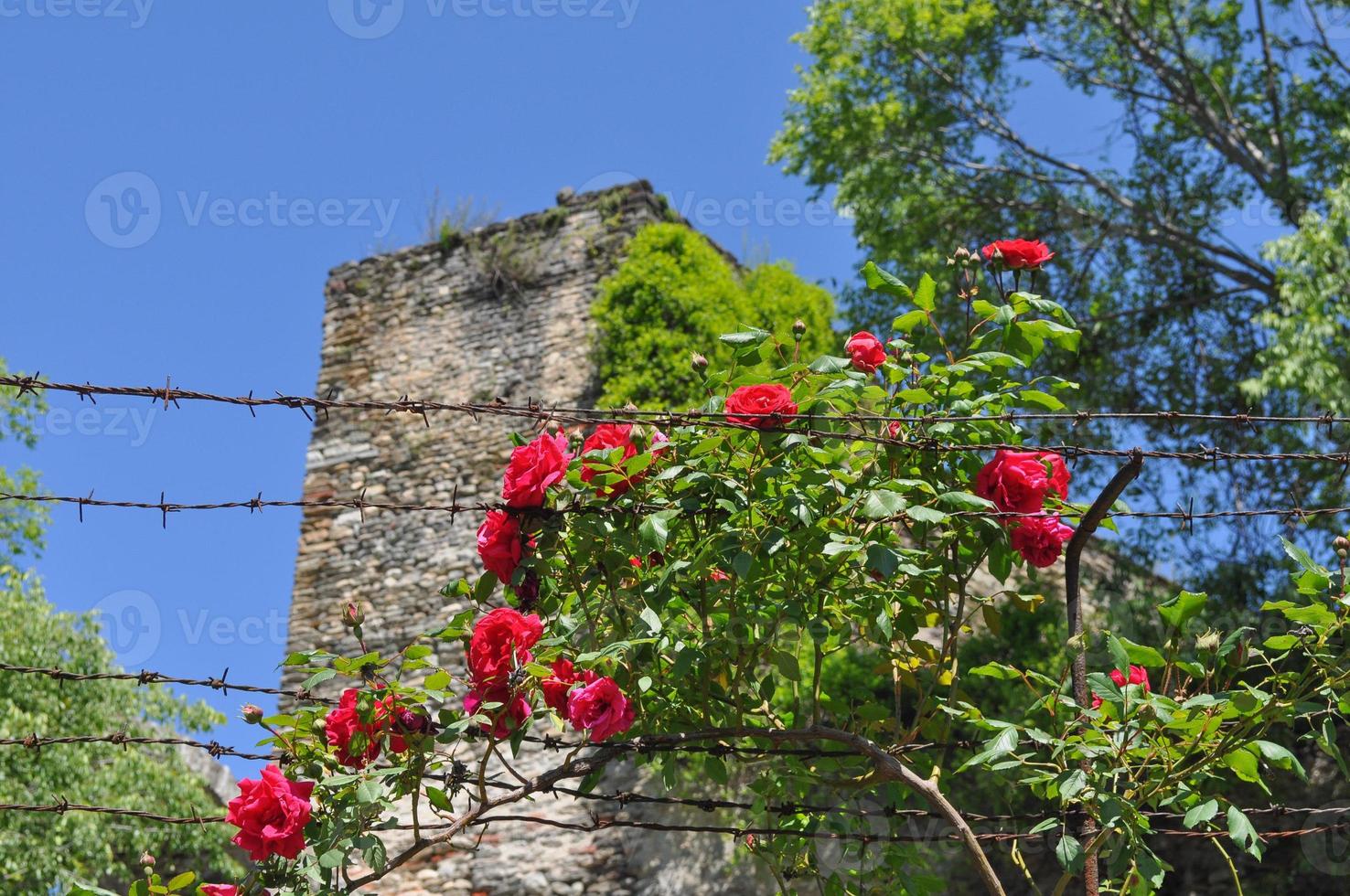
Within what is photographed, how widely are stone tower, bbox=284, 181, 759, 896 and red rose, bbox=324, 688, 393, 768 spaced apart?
598 cm

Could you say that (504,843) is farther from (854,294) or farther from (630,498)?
(630,498)

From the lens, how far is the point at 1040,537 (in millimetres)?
2629

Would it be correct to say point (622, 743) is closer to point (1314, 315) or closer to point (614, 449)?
point (614, 449)

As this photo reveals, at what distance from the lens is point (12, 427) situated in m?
13.1

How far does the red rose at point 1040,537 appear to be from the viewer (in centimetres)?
263

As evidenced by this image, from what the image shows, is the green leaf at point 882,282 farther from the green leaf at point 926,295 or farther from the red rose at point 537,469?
the red rose at point 537,469

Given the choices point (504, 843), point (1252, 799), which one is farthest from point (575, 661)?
point (504, 843)

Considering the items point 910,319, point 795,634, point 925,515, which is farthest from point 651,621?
point 910,319

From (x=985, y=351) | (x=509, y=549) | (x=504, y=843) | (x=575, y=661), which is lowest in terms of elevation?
(x=504, y=843)

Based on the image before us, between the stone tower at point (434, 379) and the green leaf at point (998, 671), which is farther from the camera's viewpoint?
the stone tower at point (434, 379)

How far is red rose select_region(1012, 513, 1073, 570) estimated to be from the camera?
2.63 m

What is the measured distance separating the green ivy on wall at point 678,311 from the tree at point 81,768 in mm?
3652

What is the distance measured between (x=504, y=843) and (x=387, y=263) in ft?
16.2

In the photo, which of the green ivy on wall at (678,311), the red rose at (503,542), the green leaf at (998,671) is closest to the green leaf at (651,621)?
the red rose at (503,542)
